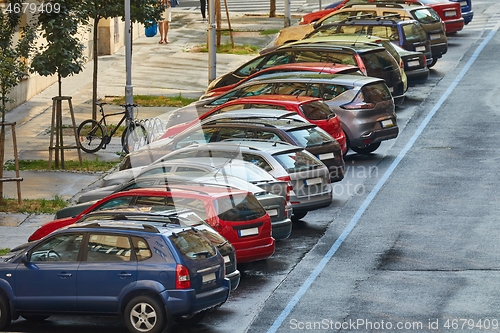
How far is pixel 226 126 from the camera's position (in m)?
19.5

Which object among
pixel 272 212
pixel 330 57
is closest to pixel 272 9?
pixel 330 57

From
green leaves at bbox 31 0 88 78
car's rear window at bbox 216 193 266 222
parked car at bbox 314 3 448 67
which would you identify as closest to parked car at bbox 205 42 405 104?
green leaves at bbox 31 0 88 78

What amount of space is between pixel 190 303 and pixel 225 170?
4.43m

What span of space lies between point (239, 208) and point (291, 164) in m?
2.87

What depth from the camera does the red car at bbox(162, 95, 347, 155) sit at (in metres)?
20.9

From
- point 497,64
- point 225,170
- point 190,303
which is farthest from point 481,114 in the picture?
point 190,303

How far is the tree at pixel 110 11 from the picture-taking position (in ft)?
84.8

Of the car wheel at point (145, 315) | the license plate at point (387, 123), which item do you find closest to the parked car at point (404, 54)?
the license plate at point (387, 123)

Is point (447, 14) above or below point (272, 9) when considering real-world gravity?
above

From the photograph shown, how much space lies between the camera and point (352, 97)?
73.5 feet

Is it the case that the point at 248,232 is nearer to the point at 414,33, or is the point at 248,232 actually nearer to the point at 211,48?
the point at 211,48

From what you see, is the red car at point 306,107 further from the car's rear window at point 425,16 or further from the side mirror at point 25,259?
the car's rear window at point 425,16

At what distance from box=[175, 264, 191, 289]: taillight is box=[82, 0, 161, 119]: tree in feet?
38.8

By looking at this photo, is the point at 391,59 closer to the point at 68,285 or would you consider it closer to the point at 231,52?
the point at 231,52
